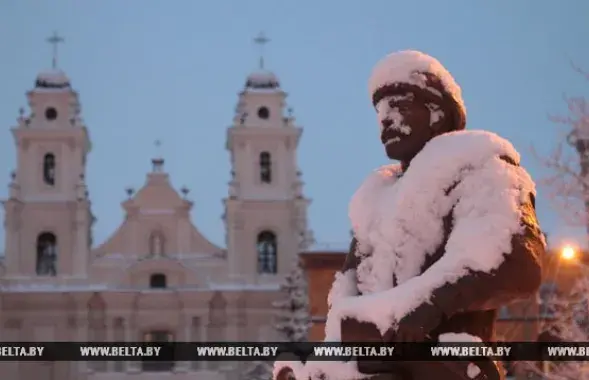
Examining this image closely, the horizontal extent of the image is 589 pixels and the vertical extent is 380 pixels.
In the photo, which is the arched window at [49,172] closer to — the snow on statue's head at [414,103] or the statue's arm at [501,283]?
the snow on statue's head at [414,103]

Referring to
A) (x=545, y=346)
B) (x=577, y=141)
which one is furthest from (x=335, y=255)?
(x=545, y=346)

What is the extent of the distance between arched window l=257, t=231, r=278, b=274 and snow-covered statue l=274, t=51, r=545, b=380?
3598 cm

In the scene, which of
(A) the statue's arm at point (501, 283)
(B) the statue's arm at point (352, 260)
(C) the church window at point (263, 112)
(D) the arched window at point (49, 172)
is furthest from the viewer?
(C) the church window at point (263, 112)

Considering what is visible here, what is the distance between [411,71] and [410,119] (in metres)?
0.16

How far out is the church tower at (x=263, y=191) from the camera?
129ft

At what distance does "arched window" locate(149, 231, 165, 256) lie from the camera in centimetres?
3903

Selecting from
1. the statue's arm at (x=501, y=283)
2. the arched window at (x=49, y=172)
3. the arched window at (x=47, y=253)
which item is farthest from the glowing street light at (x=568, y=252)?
the arched window at (x=49, y=172)

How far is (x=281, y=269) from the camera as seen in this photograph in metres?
38.9

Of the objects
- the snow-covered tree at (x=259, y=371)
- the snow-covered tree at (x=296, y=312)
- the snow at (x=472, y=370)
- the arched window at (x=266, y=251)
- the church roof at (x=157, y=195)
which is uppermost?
the church roof at (x=157, y=195)

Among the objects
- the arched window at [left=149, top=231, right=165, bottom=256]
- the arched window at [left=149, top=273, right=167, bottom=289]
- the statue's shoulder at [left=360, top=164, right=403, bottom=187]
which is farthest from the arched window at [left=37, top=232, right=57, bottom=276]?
the statue's shoulder at [left=360, top=164, right=403, bottom=187]

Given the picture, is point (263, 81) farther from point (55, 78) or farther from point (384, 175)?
point (384, 175)

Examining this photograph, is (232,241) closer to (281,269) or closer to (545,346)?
(281,269)

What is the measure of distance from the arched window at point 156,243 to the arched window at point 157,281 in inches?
34.5

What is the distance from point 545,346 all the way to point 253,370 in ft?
89.0
